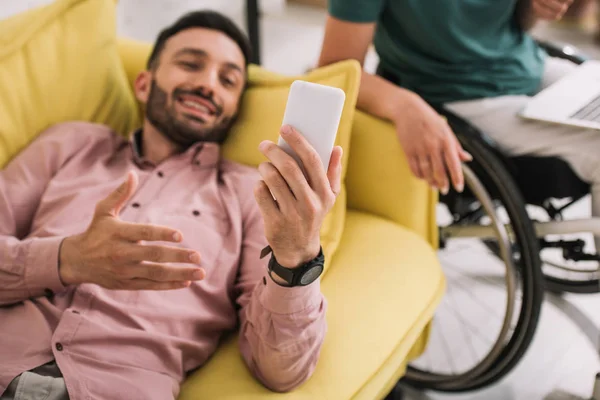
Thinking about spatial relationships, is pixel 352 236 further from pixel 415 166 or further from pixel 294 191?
pixel 294 191

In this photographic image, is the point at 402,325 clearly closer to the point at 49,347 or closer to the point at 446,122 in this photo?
the point at 446,122

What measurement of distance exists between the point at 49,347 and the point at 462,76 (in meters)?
0.98

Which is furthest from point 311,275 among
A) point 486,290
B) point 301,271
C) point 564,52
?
point 486,290

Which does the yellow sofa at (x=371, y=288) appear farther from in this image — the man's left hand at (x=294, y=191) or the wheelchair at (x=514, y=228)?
the man's left hand at (x=294, y=191)

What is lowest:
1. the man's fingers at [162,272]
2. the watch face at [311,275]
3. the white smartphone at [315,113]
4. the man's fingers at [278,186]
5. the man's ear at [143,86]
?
the man's ear at [143,86]

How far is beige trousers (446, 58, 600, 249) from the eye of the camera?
40.3 inches

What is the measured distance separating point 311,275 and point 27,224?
2.14 feet

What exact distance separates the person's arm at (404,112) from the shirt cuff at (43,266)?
638 millimetres

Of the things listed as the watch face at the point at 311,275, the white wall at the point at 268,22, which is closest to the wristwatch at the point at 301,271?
the watch face at the point at 311,275

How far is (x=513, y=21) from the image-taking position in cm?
126

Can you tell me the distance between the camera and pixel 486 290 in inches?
65.8

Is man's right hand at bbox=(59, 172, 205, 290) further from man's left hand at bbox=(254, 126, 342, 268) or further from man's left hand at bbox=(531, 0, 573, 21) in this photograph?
man's left hand at bbox=(531, 0, 573, 21)

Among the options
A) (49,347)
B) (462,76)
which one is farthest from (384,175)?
(49,347)

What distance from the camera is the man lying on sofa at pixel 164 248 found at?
0.71 m
